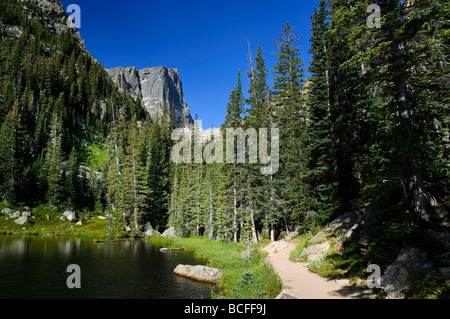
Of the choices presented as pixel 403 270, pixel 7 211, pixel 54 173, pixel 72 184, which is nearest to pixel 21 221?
pixel 7 211

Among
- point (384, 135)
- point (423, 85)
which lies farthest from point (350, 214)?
point (423, 85)

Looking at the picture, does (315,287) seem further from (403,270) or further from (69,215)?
(69,215)

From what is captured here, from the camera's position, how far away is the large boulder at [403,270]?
8.98 metres

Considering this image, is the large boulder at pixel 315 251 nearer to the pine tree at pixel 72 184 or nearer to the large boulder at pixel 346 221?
the large boulder at pixel 346 221

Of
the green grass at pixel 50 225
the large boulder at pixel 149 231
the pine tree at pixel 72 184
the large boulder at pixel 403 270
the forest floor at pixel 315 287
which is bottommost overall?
the large boulder at pixel 149 231

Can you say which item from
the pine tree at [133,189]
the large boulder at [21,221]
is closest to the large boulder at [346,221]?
the pine tree at [133,189]

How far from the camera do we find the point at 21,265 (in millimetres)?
19672

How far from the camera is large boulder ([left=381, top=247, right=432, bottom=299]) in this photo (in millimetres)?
8984

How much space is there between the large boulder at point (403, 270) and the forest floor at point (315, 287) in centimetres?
81

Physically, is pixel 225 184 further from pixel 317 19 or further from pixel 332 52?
pixel 317 19

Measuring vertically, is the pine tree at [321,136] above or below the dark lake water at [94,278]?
above

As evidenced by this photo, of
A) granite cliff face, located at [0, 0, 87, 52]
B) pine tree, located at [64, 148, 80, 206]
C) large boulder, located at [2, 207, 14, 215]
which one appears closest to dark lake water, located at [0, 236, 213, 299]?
large boulder, located at [2, 207, 14, 215]

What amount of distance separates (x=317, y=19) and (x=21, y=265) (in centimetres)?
3834

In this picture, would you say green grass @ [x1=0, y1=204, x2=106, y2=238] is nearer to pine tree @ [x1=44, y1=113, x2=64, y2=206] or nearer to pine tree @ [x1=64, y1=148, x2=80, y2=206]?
pine tree @ [x1=44, y1=113, x2=64, y2=206]
